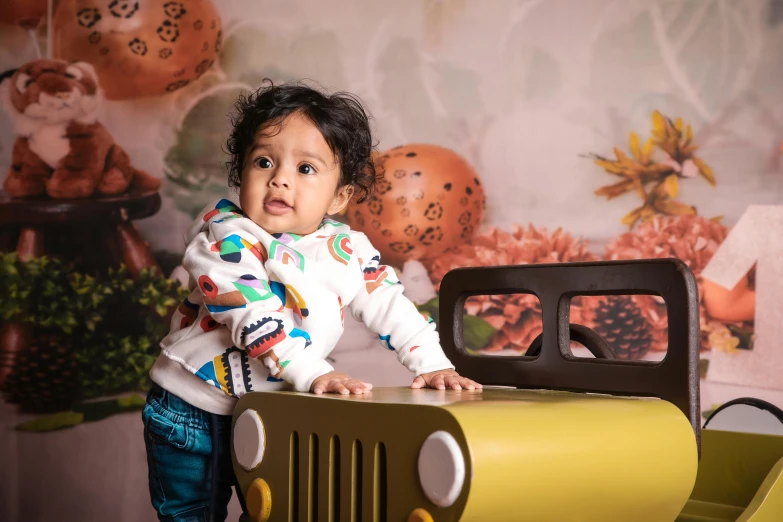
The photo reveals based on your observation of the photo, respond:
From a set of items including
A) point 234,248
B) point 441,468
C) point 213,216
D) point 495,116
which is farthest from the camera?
point 495,116

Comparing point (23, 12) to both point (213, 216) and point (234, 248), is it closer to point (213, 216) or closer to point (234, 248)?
point (213, 216)

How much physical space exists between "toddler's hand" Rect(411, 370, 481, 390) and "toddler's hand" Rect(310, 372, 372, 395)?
0.53ft

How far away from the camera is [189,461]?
117 centimetres

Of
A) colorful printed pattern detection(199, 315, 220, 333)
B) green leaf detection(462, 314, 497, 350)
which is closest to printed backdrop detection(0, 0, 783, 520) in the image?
green leaf detection(462, 314, 497, 350)

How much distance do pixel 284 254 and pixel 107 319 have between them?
1.34m

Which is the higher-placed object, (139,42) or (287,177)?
(139,42)

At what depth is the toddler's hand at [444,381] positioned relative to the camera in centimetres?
115

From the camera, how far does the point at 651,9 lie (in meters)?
Result: 2.28

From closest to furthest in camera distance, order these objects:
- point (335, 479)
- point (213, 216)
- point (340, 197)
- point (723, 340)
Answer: point (335, 479) → point (213, 216) → point (340, 197) → point (723, 340)

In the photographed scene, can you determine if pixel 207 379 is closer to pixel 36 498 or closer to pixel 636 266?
pixel 636 266

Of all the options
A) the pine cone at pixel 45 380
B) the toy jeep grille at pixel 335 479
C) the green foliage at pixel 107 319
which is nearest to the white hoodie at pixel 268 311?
the toy jeep grille at pixel 335 479

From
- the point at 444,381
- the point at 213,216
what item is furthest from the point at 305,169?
the point at 444,381

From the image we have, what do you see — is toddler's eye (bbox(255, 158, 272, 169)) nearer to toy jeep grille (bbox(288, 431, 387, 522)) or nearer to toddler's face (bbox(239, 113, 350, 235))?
toddler's face (bbox(239, 113, 350, 235))

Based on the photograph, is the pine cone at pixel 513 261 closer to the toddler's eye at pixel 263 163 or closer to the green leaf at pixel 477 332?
the green leaf at pixel 477 332
